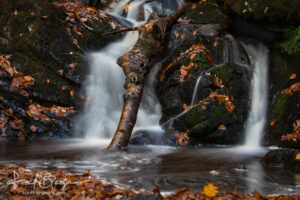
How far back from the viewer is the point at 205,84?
6.96m

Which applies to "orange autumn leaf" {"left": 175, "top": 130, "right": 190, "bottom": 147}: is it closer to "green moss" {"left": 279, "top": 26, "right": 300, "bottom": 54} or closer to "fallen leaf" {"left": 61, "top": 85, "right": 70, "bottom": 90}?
"fallen leaf" {"left": 61, "top": 85, "right": 70, "bottom": 90}

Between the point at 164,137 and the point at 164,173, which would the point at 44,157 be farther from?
the point at 164,137

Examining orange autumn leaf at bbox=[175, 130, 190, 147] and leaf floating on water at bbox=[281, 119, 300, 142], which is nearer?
leaf floating on water at bbox=[281, 119, 300, 142]

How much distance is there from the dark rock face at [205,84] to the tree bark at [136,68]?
89 centimetres

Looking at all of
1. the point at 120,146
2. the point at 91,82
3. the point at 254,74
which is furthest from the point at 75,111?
the point at 254,74

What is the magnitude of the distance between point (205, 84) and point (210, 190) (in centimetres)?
452

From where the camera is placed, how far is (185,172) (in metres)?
3.64

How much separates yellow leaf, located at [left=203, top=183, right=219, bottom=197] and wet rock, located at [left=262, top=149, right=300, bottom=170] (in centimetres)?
166

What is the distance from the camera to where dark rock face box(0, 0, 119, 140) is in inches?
254

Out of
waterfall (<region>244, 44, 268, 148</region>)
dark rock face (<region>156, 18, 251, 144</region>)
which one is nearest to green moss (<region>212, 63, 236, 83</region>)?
dark rock face (<region>156, 18, 251, 144</region>)

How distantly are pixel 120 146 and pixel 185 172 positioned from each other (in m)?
1.99

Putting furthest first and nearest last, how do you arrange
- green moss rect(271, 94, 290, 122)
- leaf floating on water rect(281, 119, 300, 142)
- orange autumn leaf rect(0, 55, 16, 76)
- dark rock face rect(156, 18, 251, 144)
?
1. dark rock face rect(156, 18, 251, 144)
2. orange autumn leaf rect(0, 55, 16, 76)
3. green moss rect(271, 94, 290, 122)
4. leaf floating on water rect(281, 119, 300, 142)

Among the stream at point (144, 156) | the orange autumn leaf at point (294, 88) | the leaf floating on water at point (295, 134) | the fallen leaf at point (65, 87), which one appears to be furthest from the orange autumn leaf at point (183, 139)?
the fallen leaf at point (65, 87)

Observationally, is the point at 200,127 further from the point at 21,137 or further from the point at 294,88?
the point at 21,137
